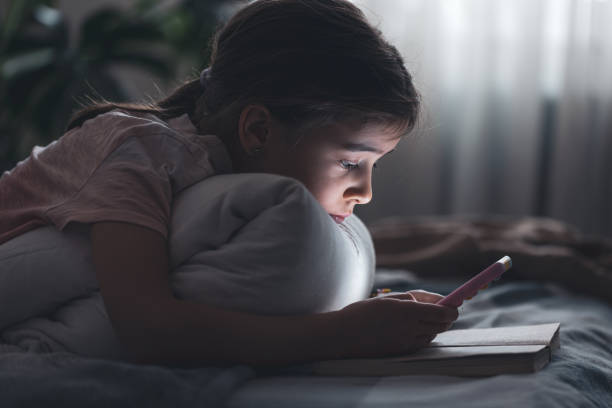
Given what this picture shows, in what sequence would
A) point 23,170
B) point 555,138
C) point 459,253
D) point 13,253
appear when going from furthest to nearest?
point 555,138 → point 459,253 → point 23,170 → point 13,253

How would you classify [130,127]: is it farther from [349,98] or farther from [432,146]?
[432,146]

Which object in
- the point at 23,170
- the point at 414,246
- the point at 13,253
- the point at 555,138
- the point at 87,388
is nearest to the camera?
the point at 87,388

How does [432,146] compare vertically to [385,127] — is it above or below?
below

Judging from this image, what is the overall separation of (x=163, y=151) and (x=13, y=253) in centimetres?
17

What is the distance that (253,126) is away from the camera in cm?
72

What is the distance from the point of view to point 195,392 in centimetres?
45

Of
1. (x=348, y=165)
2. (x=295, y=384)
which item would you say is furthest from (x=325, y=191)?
(x=295, y=384)

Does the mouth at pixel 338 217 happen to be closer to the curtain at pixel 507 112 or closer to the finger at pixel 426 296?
the finger at pixel 426 296

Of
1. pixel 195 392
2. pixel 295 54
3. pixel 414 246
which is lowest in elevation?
pixel 414 246

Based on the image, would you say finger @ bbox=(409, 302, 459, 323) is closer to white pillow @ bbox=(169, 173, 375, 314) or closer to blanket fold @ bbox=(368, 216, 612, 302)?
white pillow @ bbox=(169, 173, 375, 314)

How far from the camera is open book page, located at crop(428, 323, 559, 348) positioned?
1.85 ft

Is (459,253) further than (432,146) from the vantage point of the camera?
No

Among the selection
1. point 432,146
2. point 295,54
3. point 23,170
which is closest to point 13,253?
point 23,170

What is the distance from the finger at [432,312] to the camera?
0.55 metres
